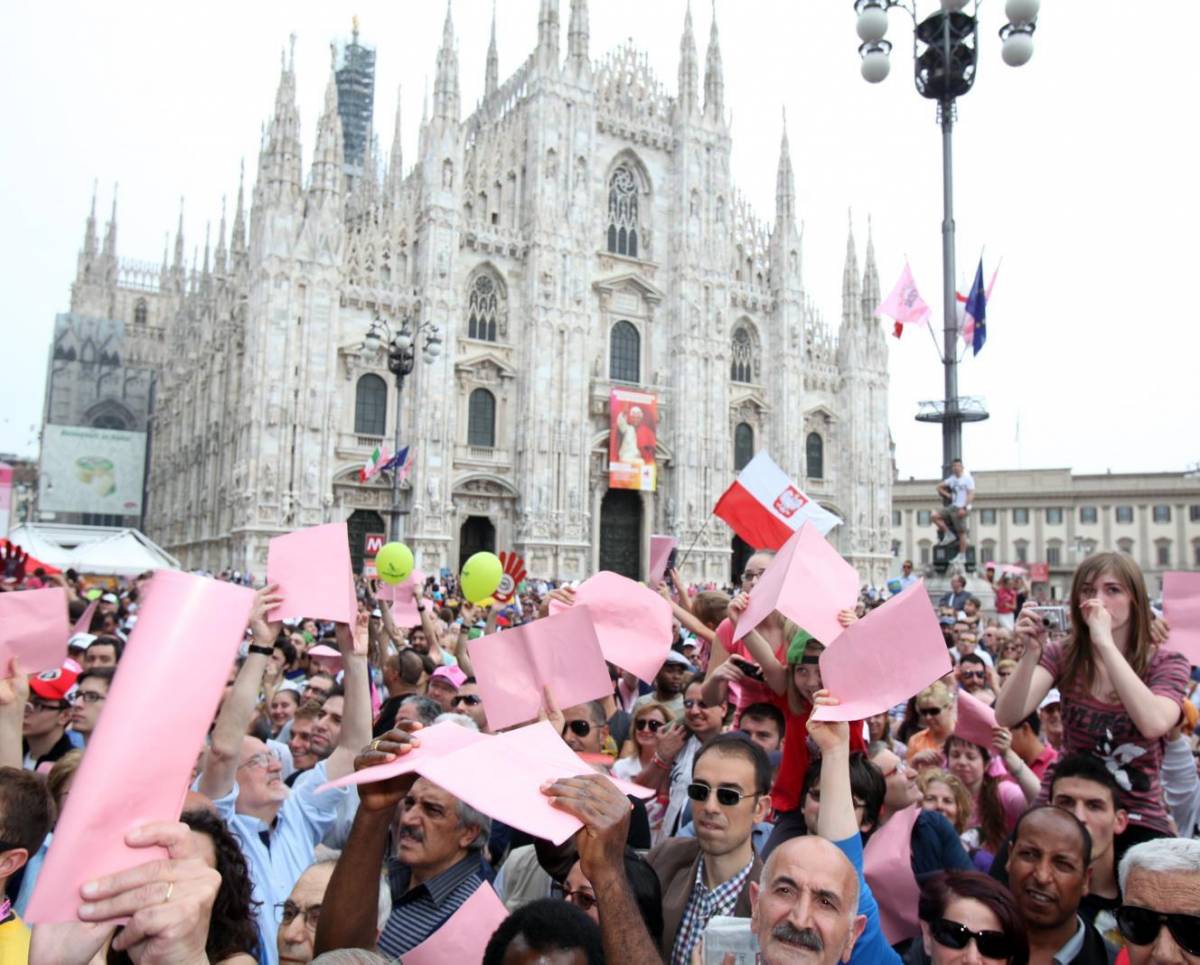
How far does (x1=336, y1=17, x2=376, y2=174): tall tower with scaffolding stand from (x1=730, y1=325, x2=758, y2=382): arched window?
1154 inches

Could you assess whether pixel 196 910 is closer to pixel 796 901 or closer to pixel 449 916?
pixel 449 916

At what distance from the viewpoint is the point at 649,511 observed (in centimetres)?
3447

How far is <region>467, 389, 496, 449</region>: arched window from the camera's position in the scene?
31875 millimetres

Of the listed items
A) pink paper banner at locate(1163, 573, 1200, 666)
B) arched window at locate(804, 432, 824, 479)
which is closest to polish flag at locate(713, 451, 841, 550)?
pink paper banner at locate(1163, 573, 1200, 666)

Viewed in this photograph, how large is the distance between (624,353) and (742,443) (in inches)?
234

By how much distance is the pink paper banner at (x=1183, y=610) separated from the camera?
440 cm

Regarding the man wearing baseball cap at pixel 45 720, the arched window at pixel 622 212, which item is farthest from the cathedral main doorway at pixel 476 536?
the man wearing baseball cap at pixel 45 720

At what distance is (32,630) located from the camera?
4211mm

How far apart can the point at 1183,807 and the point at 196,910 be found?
152 inches

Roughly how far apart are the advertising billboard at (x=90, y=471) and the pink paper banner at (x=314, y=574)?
43281mm

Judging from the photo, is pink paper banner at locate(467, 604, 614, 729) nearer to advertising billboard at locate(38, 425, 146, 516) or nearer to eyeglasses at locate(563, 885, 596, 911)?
eyeglasses at locate(563, 885, 596, 911)

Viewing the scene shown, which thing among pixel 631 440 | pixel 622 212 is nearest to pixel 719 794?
pixel 631 440

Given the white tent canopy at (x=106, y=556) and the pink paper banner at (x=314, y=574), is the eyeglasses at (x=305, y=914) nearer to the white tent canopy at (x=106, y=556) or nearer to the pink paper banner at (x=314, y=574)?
the pink paper banner at (x=314, y=574)

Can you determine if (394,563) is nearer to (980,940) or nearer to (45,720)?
(45,720)
